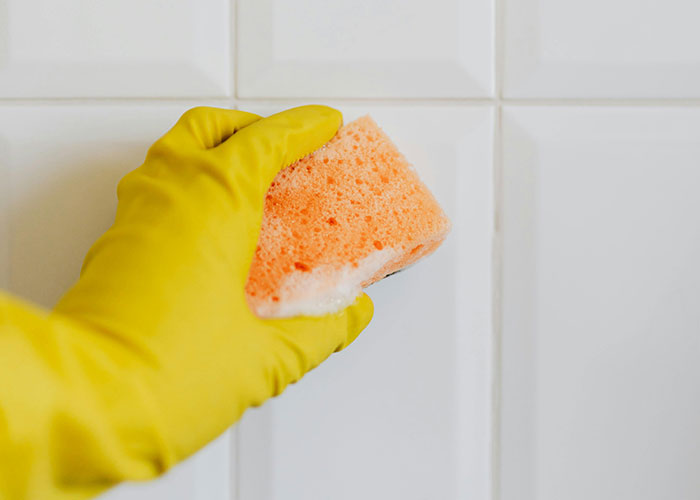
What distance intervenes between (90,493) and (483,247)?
298mm

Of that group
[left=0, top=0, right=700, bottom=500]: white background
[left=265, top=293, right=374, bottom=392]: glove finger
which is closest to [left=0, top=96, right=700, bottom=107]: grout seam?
[left=0, top=0, right=700, bottom=500]: white background

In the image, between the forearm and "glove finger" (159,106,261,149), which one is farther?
"glove finger" (159,106,261,149)

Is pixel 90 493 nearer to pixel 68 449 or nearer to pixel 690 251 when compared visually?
pixel 68 449

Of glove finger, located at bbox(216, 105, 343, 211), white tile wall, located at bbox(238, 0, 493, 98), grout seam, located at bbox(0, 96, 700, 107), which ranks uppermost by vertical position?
white tile wall, located at bbox(238, 0, 493, 98)

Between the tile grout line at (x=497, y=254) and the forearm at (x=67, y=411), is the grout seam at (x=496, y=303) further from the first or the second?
the forearm at (x=67, y=411)

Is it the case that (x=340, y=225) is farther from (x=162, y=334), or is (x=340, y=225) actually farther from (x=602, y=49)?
(x=602, y=49)

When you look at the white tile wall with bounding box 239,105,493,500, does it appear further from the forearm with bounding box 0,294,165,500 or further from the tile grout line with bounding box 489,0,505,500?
the forearm with bounding box 0,294,165,500

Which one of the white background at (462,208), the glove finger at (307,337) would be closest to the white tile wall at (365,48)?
the white background at (462,208)

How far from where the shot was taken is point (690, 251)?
1.36ft

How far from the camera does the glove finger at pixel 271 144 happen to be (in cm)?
33

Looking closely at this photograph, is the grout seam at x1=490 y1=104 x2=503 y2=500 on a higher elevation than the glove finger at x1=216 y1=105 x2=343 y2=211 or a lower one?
lower

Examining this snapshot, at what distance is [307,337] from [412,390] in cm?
13

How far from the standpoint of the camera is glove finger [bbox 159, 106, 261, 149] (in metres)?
0.34

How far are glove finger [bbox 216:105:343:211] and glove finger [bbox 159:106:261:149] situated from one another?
18 mm
